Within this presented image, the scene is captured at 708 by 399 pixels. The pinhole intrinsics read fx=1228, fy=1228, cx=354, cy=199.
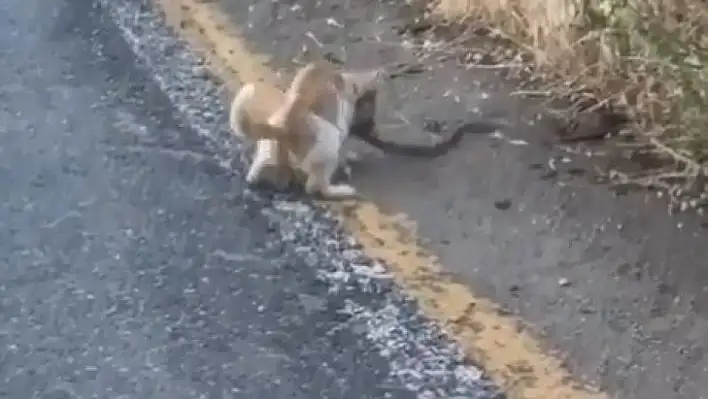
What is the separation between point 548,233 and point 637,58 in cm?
47

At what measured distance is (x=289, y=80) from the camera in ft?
9.81

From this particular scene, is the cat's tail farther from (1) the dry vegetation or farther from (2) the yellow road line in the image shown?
(1) the dry vegetation

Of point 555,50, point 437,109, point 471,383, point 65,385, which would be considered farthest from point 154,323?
point 555,50

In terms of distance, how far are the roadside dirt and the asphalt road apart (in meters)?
0.18

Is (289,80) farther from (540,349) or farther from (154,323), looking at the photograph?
(540,349)

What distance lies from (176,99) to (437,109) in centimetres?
64

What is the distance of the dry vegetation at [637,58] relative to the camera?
2412mm

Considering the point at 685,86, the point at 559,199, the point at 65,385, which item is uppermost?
the point at 685,86

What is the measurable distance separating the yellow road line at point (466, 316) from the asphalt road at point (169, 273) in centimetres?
3

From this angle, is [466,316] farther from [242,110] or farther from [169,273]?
[242,110]

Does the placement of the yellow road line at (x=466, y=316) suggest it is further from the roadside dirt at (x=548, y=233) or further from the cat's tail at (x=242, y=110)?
the cat's tail at (x=242, y=110)

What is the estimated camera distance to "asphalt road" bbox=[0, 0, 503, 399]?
6.48 feet

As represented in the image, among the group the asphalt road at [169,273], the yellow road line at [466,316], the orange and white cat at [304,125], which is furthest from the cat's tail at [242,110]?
the yellow road line at [466,316]

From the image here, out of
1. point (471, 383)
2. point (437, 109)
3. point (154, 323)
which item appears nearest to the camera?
point (471, 383)
